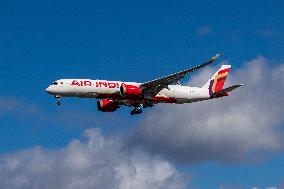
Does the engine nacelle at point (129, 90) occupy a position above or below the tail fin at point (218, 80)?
below

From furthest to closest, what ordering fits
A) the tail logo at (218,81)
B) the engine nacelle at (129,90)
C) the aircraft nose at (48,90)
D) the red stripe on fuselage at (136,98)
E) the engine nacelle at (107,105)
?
the tail logo at (218,81), the engine nacelle at (107,105), the red stripe on fuselage at (136,98), the aircraft nose at (48,90), the engine nacelle at (129,90)

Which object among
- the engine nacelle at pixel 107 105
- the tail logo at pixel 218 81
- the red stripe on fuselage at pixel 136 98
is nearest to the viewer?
the red stripe on fuselage at pixel 136 98

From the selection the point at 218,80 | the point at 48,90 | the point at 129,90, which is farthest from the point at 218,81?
the point at 48,90

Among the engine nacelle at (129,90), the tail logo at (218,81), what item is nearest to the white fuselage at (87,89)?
the engine nacelle at (129,90)

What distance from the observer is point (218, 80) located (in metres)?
144

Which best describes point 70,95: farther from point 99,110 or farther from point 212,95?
point 212,95

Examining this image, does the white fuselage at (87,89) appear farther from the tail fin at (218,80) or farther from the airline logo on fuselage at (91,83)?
the tail fin at (218,80)

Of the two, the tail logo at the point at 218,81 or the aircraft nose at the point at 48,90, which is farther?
the tail logo at the point at 218,81

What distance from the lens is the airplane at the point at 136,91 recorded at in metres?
124

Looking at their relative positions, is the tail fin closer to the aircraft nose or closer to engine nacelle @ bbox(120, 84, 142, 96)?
engine nacelle @ bbox(120, 84, 142, 96)

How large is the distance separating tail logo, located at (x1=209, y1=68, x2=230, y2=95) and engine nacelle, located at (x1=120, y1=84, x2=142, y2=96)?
1837 cm

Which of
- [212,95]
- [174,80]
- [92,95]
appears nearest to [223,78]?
[212,95]

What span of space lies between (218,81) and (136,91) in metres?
24.3

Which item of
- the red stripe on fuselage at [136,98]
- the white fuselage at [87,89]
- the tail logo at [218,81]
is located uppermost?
the tail logo at [218,81]
